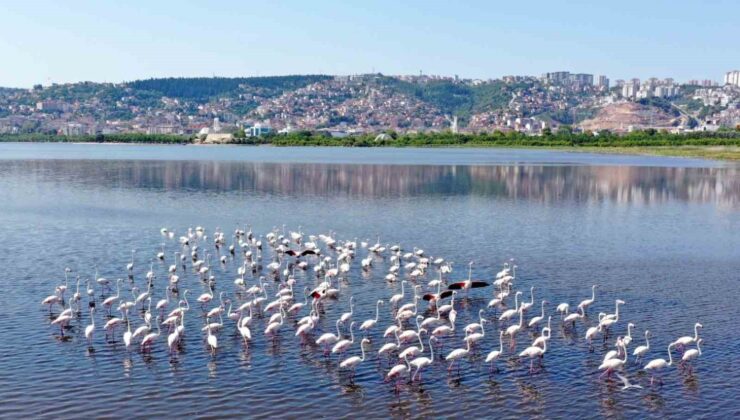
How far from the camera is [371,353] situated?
20844mm

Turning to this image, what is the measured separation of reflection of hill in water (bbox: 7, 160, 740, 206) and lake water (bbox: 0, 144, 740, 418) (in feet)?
2.44

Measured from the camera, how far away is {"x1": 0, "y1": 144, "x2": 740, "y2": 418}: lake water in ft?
58.4

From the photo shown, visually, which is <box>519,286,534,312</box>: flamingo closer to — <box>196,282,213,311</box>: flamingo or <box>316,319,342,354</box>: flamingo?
<box>316,319,342,354</box>: flamingo

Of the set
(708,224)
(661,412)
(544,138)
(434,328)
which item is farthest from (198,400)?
(544,138)

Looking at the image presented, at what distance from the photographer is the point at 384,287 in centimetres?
2852

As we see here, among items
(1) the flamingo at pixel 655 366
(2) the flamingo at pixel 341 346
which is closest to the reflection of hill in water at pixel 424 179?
(1) the flamingo at pixel 655 366

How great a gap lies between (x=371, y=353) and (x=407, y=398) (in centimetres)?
305

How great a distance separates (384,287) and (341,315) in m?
4.43

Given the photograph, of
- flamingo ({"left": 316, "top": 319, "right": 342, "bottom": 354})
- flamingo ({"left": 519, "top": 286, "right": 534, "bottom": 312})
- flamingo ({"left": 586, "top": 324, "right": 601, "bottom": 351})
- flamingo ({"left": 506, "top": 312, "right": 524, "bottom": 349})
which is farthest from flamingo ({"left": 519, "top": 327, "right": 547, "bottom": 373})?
flamingo ({"left": 316, "top": 319, "right": 342, "bottom": 354})

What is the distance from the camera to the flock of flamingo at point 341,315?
20.4 m

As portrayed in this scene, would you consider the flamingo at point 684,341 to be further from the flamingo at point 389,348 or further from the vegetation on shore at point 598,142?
the vegetation on shore at point 598,142

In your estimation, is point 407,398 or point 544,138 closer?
point 407,398

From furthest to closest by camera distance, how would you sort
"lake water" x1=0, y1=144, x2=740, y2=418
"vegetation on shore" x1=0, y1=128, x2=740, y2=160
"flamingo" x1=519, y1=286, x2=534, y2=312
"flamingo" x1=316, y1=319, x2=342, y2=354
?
1. "vegetation on shore" x1=0, y1=128, x2=740, y2=160
2. "flamingo" x1=519, y1=286, x2=534, y2=312
3. "flamingo" x1=316, y1=319, x2=342, y2=354
4. "lake water" x1=0, y1=144, x2=740, y2=418

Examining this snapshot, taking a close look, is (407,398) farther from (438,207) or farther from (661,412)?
(438,207)
